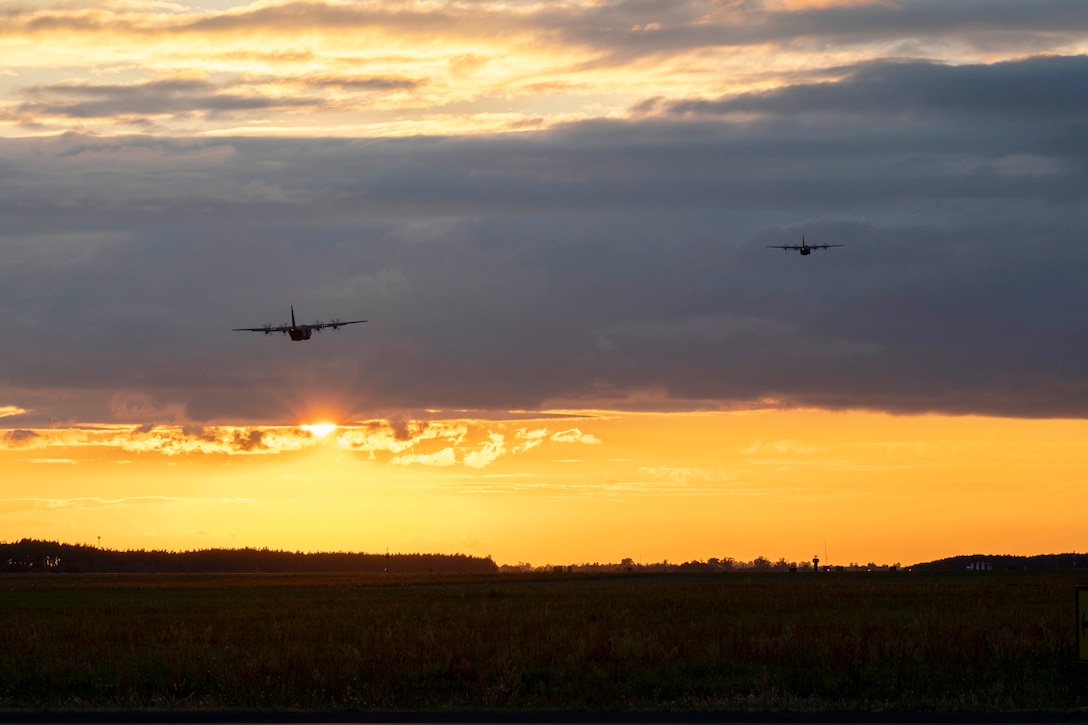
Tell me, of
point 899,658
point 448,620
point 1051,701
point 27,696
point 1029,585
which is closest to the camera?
point 1051,701

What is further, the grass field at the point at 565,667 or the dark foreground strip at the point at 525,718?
the grass field at the point at 565,667

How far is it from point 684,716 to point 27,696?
14965mm

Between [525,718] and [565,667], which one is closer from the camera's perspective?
[525,718]

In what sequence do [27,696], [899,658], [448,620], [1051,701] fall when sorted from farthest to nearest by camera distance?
[448,620], [899,658], [27,696], [1051,701]

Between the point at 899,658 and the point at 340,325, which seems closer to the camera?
the point at 899,658

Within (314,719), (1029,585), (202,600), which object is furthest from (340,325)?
(314,719)

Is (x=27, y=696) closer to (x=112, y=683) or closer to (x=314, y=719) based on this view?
(x=112, y=683)

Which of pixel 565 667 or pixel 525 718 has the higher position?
pixel 565 667

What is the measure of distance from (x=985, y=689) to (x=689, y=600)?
150 ft

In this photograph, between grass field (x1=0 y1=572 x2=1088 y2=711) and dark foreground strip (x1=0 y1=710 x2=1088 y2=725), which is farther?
grass field (x1=0 y1=572 x2=1088 y2=711)

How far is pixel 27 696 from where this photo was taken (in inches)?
1139

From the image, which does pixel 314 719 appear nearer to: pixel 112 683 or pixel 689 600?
pixel 112 683

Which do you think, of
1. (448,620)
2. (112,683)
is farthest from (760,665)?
(448,620)

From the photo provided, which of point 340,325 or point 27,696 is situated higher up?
point 340,325
